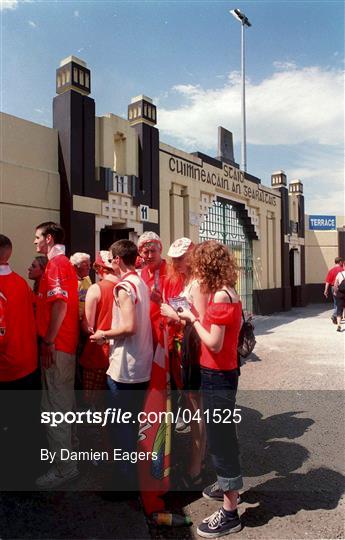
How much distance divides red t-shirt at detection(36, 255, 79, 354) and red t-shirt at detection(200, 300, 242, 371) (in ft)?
3.54

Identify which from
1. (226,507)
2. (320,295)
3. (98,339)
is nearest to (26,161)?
(98,339)

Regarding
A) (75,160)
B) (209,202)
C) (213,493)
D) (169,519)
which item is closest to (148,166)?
(75,160)

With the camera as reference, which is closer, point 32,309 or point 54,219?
point 32,309

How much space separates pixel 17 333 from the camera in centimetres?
290

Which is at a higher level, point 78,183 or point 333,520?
point 78,183

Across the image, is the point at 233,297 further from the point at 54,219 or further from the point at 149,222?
the point at 149,222

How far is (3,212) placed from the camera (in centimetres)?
625

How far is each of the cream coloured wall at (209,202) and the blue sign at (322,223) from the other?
6556 millimetres

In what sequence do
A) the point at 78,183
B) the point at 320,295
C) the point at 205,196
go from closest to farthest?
1. the point at 78,183
2. the point at 205,196
3. the point at 320,295

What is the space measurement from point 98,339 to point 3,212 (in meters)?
4.25

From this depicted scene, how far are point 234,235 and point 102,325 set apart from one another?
10.8 metres

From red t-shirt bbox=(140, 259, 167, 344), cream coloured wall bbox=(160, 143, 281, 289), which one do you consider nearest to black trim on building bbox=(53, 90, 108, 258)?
cream coloured wall bbox=(160, 143, 281, 289)

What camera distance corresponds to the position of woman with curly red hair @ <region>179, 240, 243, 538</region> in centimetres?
238

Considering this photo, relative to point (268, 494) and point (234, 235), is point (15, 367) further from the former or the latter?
point (234, 235)
